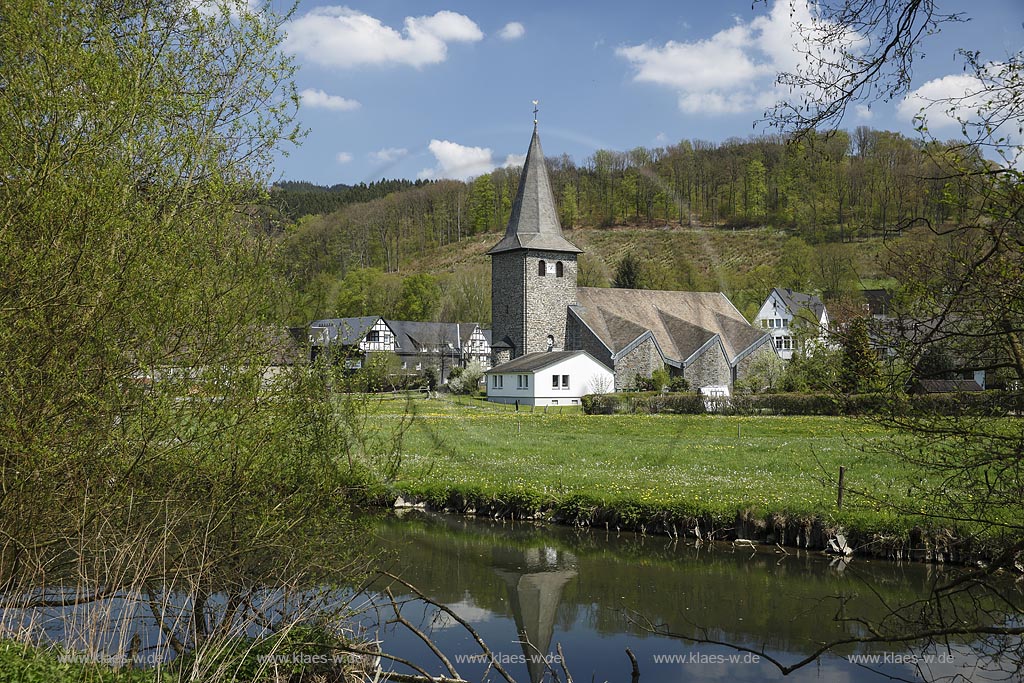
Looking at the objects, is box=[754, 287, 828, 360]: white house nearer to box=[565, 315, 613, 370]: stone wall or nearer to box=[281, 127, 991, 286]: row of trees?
box=[281, 127, 991, 286]: row of trees

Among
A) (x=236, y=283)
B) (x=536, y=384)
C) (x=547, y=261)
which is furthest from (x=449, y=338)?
(x=236, y=283)

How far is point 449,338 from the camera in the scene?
72.1 m

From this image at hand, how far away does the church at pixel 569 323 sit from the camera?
4994cm

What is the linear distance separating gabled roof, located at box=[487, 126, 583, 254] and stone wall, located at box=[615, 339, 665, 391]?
24.6 feet

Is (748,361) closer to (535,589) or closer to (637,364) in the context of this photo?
(637,364)

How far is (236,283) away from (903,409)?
5.95 metres

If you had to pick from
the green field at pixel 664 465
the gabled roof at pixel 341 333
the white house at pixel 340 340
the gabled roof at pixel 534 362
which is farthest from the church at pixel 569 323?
the gabled roof at pixel 341 333

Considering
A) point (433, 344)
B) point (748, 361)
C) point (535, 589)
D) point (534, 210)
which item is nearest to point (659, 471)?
point (535, 589)

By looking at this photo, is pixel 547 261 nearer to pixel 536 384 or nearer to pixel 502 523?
pixel 536 384

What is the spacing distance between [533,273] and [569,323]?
3936 mm

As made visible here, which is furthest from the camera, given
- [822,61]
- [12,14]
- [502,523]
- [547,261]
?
[547,261]

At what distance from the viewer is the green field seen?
15.0 metres

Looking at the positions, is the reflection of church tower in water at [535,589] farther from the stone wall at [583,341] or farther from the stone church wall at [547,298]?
the stone church wall at [547,298]

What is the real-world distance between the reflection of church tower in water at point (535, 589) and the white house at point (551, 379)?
30921 millimetres
